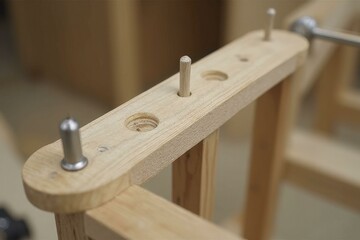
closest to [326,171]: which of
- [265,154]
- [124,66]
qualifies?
[265,154]

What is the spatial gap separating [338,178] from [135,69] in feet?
3.28

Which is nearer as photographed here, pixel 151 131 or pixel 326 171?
pixel 151 131

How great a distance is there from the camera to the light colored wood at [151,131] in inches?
12.3

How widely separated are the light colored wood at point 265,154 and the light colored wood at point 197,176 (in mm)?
157

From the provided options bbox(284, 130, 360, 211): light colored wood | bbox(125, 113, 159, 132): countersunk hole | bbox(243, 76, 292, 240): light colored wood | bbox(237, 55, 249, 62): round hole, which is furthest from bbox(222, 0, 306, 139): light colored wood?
bbox(125, 113, 159, 132): countersunk hole

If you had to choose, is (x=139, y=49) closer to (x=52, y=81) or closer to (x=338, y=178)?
(x=52, y=81)

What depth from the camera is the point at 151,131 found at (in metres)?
0.36

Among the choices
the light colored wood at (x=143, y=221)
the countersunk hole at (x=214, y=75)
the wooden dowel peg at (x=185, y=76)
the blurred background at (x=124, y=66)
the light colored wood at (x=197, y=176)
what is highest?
the wooden dowel peg at (x=185, y=76)

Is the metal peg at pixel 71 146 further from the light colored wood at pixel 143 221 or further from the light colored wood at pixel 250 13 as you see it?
the light colored wood at pixel 250 13

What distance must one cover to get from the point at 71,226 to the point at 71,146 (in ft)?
0.24

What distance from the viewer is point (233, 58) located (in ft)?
1.57

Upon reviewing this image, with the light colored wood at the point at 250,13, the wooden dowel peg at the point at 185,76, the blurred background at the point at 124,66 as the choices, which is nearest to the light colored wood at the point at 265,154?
the wooden dowel peg at the point at 185,76

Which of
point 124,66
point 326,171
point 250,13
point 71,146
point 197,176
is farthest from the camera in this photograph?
point 124,66

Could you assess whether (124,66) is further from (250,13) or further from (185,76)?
(185,76)
